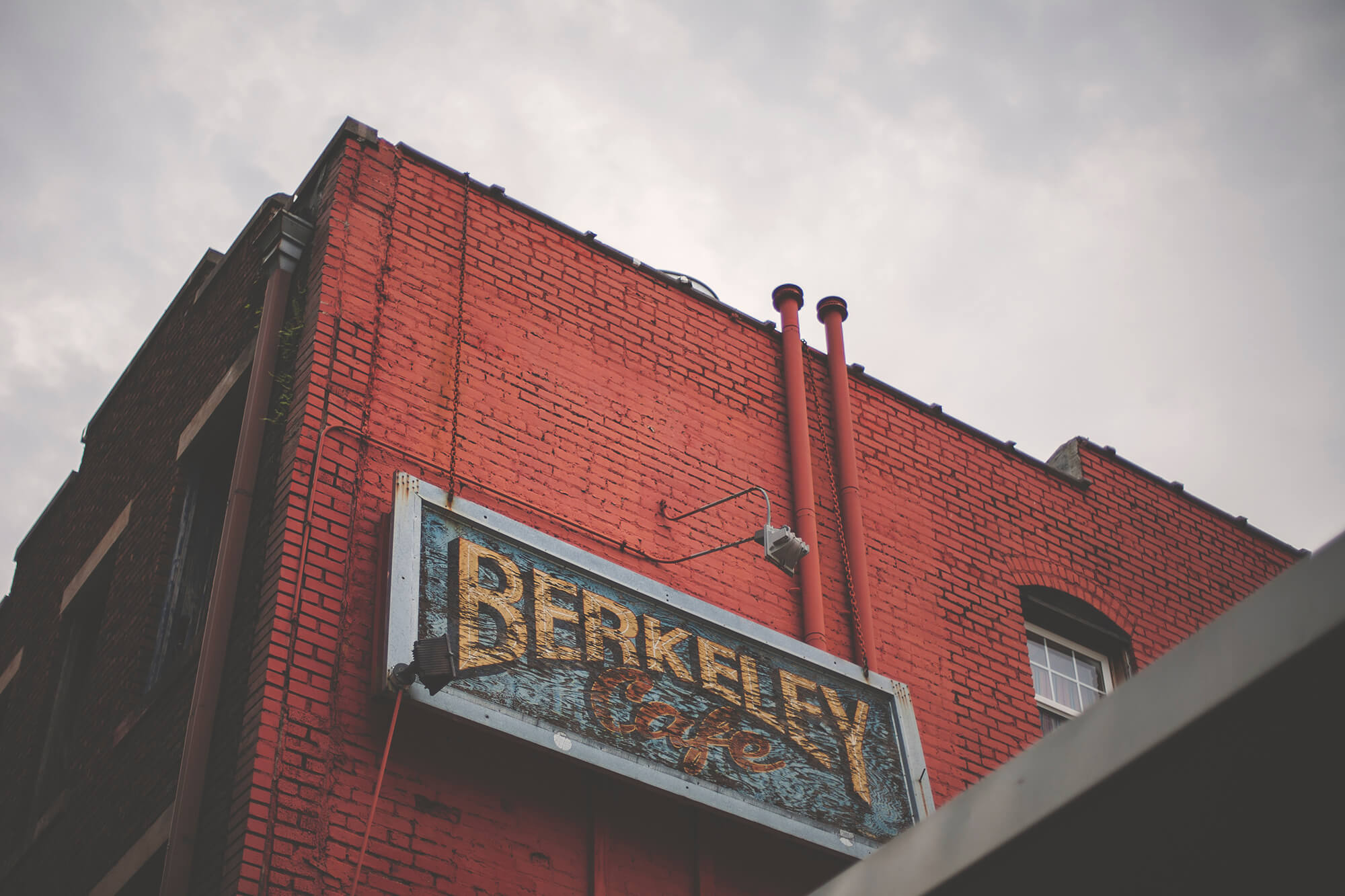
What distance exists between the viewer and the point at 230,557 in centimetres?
704

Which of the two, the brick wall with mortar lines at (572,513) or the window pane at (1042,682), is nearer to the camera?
the brick wall with mortar lines at (572,513)

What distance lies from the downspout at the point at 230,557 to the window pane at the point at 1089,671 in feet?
22.8

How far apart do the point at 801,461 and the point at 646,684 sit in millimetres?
2778

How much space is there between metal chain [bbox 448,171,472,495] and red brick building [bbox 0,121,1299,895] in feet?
0.09

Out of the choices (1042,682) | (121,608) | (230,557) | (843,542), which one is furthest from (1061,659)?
(121,608)

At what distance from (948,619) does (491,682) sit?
170 inches

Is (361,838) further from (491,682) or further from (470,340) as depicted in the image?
(470,340)

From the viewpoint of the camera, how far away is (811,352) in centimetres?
1036

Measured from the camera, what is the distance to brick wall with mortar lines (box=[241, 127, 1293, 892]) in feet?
20.8

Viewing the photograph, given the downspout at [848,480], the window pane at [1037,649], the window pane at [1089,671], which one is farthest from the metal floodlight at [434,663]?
the window pane at [1089,671]

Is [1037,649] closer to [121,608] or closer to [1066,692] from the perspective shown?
[1066,692]

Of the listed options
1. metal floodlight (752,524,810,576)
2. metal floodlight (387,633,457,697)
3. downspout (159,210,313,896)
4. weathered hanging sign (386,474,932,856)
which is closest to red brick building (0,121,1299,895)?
downspout (159,210,313,896)

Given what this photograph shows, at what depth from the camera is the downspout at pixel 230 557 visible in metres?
6.20

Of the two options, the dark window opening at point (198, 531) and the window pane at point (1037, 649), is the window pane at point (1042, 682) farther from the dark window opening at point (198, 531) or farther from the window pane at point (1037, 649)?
the dark window opening at point (198, 531)
